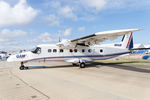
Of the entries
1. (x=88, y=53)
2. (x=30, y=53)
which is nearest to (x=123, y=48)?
(x=88, y=53)

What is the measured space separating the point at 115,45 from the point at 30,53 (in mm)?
11200

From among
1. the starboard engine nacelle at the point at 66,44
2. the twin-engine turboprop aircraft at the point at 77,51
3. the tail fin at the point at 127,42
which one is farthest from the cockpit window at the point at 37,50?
the tail fin at the point at 127,42

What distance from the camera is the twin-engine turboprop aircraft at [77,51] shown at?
13.6 metres

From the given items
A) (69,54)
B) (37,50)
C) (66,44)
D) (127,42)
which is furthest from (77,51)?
(127,42)

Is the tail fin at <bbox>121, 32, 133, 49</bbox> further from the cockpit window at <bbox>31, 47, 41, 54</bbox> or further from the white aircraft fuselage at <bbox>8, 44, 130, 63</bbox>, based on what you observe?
the cockpit window at <bbox>31, 47, 41, 54</bbox>

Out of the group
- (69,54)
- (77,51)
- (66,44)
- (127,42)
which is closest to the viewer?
(66,44)

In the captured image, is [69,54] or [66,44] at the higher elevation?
[66,44]

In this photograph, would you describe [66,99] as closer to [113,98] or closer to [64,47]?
[113,98]

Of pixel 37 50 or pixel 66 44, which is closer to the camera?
pixel 66 44

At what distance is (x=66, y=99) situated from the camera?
469cm

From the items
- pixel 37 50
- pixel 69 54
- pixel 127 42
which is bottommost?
pixel 69 54

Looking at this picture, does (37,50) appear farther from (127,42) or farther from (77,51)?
(127,42)

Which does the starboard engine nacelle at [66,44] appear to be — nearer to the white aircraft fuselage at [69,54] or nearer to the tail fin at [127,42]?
the white aircraft fuselage at [69,54]

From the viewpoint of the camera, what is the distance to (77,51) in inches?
602
